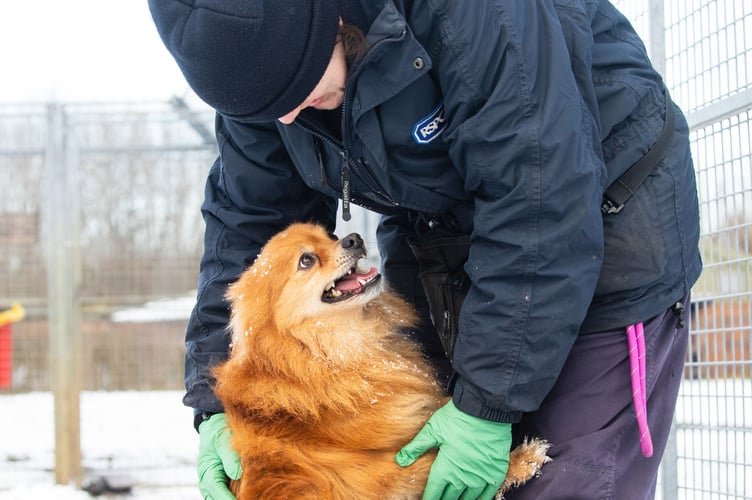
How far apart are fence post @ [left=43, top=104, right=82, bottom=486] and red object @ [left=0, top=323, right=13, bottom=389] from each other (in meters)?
0.36

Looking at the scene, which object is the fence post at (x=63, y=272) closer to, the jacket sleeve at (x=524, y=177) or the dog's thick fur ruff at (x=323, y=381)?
the dog's thick fur ruff at (x=323, y=381)

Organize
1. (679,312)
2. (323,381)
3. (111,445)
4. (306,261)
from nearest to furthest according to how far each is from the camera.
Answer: (679,312), (323,381), (306,261), (111,445)

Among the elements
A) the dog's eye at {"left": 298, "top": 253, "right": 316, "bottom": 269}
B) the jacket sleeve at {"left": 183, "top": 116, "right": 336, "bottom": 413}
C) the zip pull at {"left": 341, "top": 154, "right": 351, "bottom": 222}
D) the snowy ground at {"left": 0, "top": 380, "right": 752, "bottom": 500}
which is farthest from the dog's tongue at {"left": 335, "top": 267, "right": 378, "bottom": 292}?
the snowy ground at {"left": 0, "top": 380, "right": 752, "bottom": 500}

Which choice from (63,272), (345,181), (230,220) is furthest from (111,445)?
(345,181)

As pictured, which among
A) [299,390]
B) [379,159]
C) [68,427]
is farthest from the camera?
[68,427]

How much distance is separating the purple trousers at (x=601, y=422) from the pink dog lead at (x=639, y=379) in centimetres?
3

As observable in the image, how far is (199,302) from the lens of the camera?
2.54 m

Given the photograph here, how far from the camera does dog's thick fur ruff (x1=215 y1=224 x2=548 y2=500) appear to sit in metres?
1.99

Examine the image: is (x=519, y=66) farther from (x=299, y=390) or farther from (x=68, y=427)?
(x=68, y=427)

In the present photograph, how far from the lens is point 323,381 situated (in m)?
2.20

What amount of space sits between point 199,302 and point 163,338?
3582mm

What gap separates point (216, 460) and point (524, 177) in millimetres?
1329

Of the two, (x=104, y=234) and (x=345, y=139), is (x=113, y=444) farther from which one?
(x=345, y=139)

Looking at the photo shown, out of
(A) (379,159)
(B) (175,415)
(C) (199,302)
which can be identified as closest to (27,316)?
(B) (175,415)
